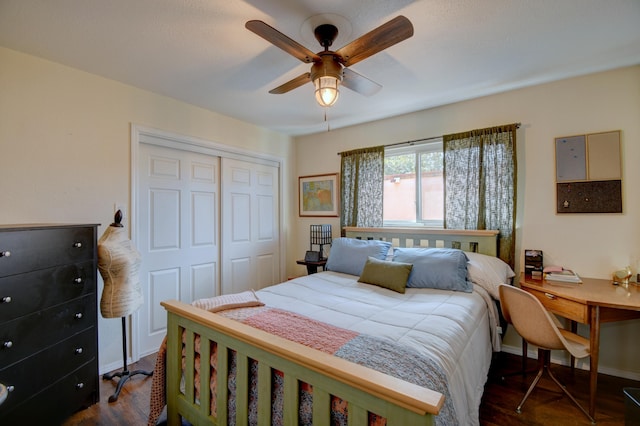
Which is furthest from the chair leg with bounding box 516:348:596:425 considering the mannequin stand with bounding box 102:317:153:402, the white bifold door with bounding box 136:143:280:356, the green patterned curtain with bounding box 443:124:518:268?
the white bifold door with bounding box 136:143:280:356

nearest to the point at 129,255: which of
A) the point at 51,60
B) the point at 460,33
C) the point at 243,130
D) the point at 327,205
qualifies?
the point at 51,60

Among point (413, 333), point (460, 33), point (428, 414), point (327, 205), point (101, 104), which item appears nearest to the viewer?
point (428, 414)

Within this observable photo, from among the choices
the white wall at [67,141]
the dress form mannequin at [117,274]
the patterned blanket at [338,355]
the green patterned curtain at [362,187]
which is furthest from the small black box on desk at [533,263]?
the white wall at [67,141]

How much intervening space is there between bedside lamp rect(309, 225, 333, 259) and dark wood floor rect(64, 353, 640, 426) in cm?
215

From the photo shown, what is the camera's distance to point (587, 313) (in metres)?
1.77

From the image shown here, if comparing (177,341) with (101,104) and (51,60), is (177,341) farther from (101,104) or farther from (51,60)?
(51,60)

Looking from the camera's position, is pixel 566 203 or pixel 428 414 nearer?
pixel 428 414

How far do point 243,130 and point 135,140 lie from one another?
Result: 4.08 ft

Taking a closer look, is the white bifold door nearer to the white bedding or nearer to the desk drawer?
the white bedding

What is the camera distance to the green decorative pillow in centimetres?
230

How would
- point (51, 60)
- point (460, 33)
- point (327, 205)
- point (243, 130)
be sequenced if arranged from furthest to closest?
point (327, 205), point (243, 130), point (51, 60), point (460, 33)

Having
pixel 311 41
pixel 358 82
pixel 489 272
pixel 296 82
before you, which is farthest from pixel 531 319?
pixel 311 41

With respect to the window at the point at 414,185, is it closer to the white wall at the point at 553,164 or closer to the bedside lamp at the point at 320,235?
the white wall at the point at 553,164

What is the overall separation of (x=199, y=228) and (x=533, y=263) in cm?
324
